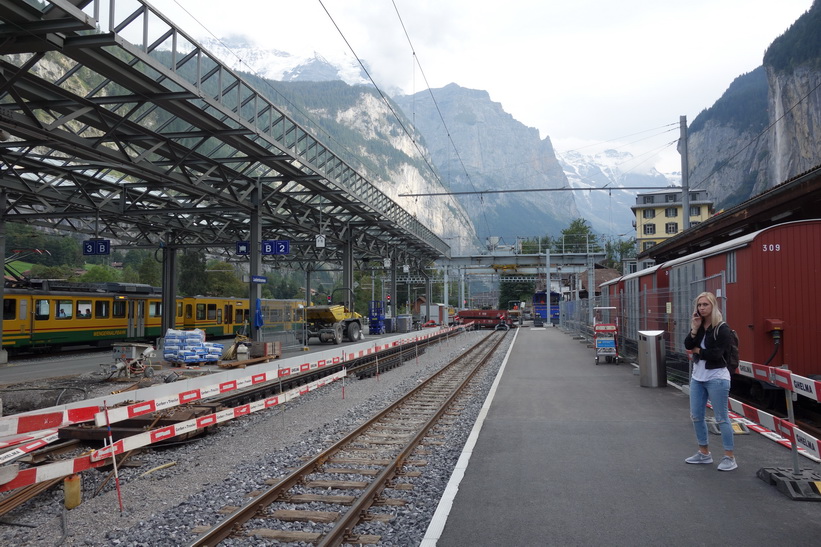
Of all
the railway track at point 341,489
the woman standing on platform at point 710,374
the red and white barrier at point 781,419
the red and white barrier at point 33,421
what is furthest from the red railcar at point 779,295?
the red and white barrier at point 33,421

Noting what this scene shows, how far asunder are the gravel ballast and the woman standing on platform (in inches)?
112

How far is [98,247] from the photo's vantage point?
2530 cm

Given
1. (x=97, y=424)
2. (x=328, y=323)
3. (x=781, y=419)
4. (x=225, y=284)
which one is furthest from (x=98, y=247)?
(x=225, y=284)

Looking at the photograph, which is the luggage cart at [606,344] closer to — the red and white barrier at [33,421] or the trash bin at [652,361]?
the trash bin at [652,361]

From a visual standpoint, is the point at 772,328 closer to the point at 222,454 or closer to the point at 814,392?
the point at 814,392

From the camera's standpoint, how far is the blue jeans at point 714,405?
232 inches

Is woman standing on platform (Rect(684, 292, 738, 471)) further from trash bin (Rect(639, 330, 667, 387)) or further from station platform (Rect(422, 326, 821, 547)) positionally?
trash bin (Rect(639, 330, 667, 387))

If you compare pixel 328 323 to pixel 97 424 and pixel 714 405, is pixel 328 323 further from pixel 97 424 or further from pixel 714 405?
pixel 714 405

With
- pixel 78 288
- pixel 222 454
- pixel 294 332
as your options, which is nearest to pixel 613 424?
pixel 222 454

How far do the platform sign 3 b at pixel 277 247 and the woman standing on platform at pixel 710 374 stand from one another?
17.0 meters

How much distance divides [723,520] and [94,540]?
5.37 meters

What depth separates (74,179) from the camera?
67.3 ft

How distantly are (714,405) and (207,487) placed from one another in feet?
18.3

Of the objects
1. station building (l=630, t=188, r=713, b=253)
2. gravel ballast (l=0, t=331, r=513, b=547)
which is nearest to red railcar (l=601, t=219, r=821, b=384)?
gravel ballast (l=0, t=331, r=513, b=547)
